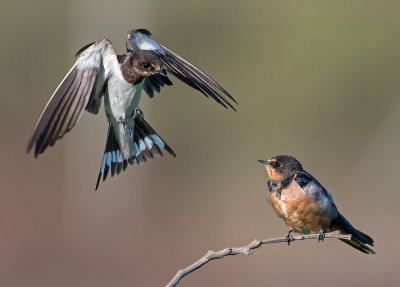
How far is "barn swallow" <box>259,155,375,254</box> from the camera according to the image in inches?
225

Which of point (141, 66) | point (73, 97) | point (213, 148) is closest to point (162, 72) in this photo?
point (141, 66)

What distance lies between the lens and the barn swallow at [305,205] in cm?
572

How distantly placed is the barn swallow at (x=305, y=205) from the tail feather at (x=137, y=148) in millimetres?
871

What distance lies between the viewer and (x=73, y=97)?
5059mm

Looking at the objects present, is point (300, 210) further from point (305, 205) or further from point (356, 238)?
point (356, 238)

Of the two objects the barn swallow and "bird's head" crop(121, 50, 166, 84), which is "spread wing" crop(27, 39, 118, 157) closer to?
"bird's head" crop(121, 50, 166, 84)

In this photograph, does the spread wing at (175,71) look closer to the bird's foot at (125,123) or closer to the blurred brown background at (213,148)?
the bird's foot at (125,123)

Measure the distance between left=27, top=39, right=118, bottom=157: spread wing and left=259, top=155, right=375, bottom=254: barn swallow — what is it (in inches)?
57.7

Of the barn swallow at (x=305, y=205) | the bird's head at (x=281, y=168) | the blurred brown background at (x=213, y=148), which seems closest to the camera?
the barn swallow at (x=305, y=205)

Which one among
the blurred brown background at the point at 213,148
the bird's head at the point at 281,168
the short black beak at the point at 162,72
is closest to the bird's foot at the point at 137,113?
the short black beak at the point at 162,72

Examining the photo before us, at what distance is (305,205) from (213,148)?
12.0 meters

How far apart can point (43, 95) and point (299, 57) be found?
20.8 feet

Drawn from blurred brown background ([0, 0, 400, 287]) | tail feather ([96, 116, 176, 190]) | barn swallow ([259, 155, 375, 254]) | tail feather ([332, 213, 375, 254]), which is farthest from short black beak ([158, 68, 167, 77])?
blurred brown background ([0, 0, 400, 287])

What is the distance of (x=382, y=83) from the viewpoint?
1894 cm
